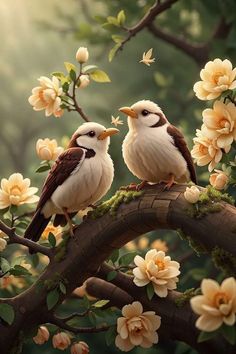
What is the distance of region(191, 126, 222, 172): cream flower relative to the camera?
1.76 meters

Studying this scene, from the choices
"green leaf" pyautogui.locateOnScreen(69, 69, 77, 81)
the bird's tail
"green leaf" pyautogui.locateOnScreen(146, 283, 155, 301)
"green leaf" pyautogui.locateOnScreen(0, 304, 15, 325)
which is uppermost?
"green leaf" pyautogui.locateOnScreen(69, 69, 77, 81)

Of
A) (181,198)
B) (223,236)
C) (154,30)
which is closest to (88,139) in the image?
(181,198)

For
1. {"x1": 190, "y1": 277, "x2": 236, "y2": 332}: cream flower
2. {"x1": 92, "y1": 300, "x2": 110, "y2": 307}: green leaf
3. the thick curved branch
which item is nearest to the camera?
{"x1": 190, "y1": 277, "x2": 236, "y2": 332}: cream flower


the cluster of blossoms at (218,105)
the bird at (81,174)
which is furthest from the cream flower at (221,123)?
the bird at (81,174)

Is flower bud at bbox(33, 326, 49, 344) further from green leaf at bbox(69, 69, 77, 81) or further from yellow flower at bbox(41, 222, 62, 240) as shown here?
green leaf at bbox(69, 69, 77, 81)

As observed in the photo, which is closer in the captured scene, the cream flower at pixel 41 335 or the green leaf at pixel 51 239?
the green leaf at pixel 51 239

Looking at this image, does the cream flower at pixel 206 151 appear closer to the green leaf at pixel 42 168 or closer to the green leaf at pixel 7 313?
the green leaf at pixel 42 168

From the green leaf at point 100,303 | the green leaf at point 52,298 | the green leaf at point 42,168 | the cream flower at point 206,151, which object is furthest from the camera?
the green leaf at point 42,168

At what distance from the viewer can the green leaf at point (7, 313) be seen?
6.32ft

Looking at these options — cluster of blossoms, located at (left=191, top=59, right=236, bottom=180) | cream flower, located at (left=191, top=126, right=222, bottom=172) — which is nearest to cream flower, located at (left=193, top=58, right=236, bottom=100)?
cluster of blossoms, located at (left=191, top=59, right=236, bottom=180)

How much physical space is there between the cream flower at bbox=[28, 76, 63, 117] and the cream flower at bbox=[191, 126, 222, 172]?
0.51 meters

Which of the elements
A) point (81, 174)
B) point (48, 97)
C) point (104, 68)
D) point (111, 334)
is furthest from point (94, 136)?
point (104, 68)

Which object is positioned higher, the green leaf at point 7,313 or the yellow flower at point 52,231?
the yellow flower at point 52,231

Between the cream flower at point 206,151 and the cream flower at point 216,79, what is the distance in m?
0.11
